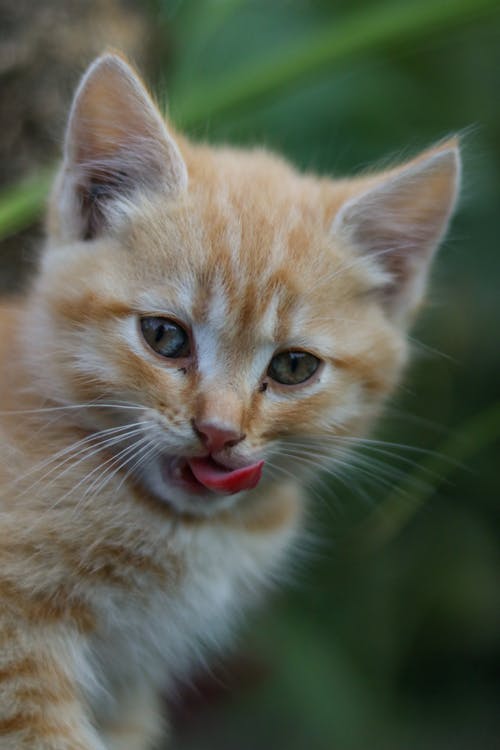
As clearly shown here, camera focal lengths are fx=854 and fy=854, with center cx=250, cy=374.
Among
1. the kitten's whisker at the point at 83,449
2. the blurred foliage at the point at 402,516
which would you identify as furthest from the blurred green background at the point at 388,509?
the kitten's whisker at the point at 83,449

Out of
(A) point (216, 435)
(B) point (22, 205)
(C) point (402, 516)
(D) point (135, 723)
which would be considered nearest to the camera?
(A) point (216, 435)

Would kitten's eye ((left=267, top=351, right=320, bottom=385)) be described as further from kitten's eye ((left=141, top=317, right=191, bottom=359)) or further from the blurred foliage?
the blurred foliage

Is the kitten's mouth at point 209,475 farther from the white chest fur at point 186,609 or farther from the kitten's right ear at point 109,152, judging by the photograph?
the kitten's right ear at point 109,152

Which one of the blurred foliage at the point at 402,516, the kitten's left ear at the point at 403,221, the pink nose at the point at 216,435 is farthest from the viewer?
the blurred foliage at the point at 402,516

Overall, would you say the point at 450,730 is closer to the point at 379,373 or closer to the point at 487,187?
the point at 379,373

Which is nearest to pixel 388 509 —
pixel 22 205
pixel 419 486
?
pixel 419 486

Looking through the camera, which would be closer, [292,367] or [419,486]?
[292,367]

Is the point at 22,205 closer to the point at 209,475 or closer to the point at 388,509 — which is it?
the point at 209,475
